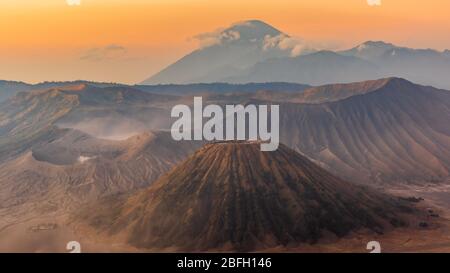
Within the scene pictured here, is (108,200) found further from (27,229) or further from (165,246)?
(165,246)

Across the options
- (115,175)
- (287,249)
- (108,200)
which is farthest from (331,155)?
(287,249)

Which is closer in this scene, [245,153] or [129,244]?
[129,244]

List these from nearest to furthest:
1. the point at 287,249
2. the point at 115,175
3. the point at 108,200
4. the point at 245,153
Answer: the point at 287,249 → the point at 245,153 → the point at 108,200 → the point at 115,175

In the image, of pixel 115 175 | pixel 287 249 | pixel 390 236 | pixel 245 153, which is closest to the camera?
pixel 287 249

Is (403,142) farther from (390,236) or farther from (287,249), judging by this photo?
(287,249)

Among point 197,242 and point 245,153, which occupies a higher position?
point 245,153

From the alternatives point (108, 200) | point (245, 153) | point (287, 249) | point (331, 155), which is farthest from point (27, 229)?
point (331, 155)
